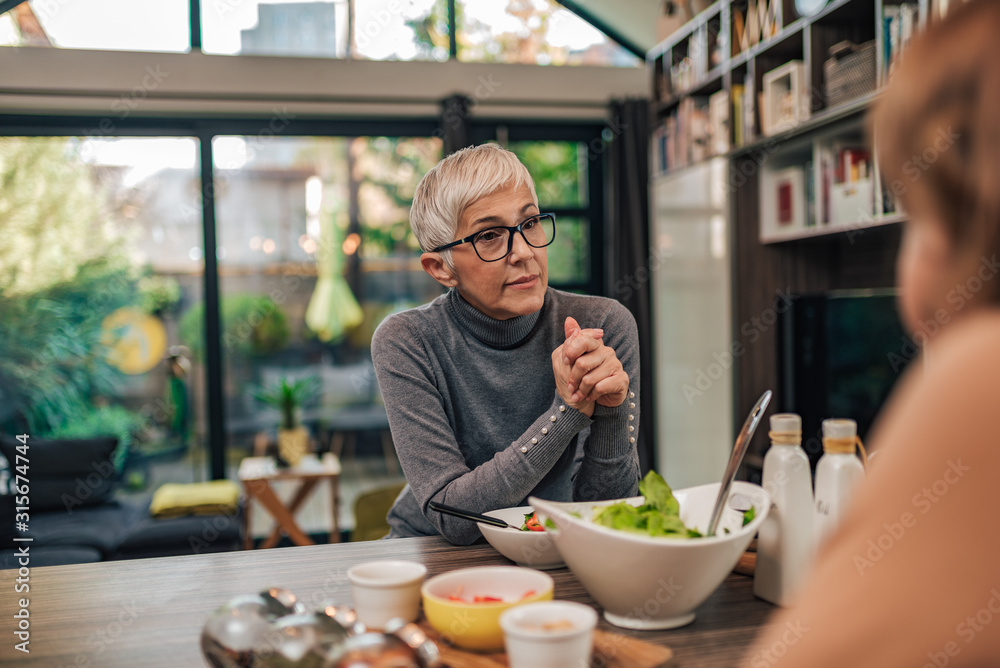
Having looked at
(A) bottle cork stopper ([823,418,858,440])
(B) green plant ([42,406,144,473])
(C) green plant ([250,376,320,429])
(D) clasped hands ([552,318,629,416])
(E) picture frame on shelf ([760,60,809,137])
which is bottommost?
(B) green plant ([42,406,144,473])

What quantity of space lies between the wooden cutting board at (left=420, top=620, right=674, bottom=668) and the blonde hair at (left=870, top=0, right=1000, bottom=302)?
479 millimetres

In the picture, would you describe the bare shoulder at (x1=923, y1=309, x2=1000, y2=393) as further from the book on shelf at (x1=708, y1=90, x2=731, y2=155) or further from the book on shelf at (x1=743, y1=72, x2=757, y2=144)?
the book on shelf at (x1=708, y1=90, x2=731, y2=155)

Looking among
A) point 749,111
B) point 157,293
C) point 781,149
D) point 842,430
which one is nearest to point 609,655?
point 842,430

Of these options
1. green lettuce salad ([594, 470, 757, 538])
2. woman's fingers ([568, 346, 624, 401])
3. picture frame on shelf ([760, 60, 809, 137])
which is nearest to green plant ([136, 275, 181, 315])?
picture frame on shelf ([760, 60, 809, 137])

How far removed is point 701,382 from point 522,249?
249cm

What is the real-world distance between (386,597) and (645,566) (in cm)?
29

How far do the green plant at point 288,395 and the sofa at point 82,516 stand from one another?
1.80ft

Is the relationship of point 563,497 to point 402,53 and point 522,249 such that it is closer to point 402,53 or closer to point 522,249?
point 522,249

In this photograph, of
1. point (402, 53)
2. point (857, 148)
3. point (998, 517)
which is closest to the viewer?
point (998, 517)

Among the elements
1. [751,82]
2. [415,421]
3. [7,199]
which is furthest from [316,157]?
[415,421]

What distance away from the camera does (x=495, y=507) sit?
1.23 m

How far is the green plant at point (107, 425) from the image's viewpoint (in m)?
3.79

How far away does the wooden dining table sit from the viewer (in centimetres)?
82

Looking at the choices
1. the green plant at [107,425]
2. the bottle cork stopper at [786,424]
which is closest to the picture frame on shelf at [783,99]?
the bottle cork stopper at [786,424]
